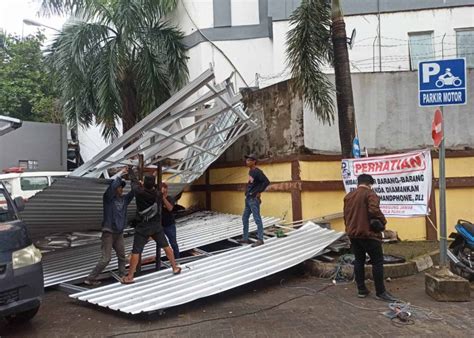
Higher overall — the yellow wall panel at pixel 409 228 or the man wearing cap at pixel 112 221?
the man wearing cap at pixel 112 221

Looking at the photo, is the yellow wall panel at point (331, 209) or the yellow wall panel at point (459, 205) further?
the yellow wall panel at point (331, 209)

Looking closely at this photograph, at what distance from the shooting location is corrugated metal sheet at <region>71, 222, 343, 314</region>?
6.00m

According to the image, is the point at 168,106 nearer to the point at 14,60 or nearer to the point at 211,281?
the point at 211,281

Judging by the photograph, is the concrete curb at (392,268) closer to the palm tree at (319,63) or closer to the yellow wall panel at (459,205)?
the yellow wall panel at (459,205)

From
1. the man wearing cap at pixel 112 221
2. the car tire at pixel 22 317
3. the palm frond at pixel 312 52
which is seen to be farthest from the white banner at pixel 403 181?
the car tire at pixel 22 317

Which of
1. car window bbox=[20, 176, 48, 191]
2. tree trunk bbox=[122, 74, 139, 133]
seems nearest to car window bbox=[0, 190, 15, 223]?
car window bbox=[20, 176, 48, 191]

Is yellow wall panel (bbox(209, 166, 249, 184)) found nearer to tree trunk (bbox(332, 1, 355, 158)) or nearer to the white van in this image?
tree trunk (bbox(332, 1, 355, 158))

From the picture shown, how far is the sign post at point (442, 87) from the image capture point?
6.25 m

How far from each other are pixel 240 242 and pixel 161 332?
342 centimetres

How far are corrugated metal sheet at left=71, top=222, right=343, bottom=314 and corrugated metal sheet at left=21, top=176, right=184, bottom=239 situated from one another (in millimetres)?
1488

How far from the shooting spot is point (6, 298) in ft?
16.8

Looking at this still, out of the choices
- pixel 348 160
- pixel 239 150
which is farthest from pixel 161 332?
pixel 239 150

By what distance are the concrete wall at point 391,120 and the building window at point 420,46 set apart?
4.46 metres

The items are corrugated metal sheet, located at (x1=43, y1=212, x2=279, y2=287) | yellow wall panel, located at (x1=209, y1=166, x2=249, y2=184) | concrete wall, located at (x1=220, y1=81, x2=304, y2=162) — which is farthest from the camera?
yellow wall panel, located at (x1=209, y1=166, x2=249, y2=184)
